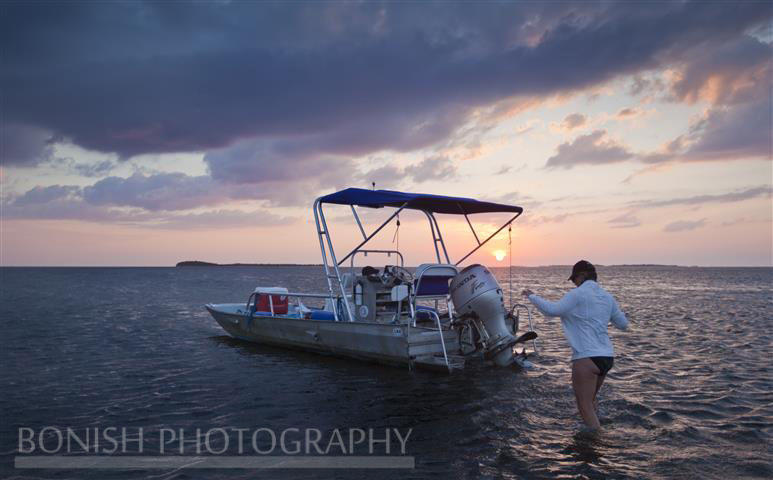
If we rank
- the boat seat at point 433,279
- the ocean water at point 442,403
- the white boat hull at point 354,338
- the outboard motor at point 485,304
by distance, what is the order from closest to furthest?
Answer: 1. the ocean water at point 442,403
2. the outboard motor at point 485,304
3. the boat seat at point 433,279
4. the white boat hull at point 354,338

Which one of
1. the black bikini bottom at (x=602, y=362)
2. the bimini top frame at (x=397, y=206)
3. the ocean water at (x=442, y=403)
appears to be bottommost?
the ocean water at (x=442, y=403)

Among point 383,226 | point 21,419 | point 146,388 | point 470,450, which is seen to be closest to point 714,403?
point 470,450

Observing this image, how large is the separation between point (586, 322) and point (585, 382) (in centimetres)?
81

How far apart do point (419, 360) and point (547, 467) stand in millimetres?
5233

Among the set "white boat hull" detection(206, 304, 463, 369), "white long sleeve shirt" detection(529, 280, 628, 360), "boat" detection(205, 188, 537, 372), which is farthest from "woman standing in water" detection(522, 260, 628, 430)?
"white boat hull" detection(206, 304, 463, 369)

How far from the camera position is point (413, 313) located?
11.0 m

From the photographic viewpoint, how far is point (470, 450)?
720 cm

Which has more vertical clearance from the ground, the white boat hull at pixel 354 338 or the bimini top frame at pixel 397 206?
the bimini top frame at pixel 397 206

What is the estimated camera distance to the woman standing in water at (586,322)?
21.1 feet

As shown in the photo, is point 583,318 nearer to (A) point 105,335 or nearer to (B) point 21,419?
(B) point 21,419

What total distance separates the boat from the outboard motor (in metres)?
0.02

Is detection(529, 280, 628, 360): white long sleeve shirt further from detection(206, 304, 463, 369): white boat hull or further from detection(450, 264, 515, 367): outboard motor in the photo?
detection(206, 304, 463, 369): white boat hull

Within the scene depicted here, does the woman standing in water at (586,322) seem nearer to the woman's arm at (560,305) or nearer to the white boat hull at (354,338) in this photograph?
the woman's arm at (560,305)

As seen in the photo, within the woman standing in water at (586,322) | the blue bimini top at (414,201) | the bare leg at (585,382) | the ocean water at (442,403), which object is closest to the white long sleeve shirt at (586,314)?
the woman standing in water at (586,322)
